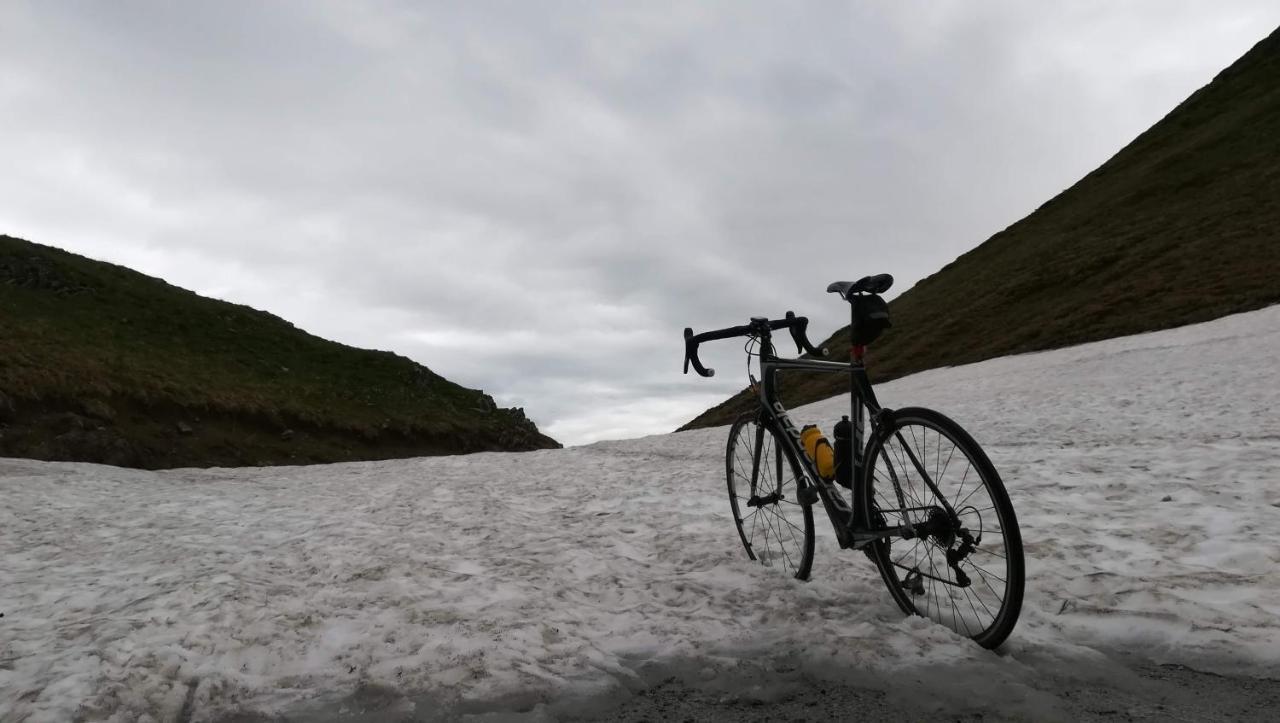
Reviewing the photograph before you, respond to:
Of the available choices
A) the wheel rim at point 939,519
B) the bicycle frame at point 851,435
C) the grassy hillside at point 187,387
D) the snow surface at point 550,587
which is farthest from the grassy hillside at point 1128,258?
the wheel rim at point 939,519

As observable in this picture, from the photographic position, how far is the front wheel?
3814 millimetres

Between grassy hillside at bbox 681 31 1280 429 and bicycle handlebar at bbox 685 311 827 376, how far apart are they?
2941 cm

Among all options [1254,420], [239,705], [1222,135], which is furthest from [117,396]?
[1222,135]

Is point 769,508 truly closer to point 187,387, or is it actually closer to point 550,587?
point 550,587

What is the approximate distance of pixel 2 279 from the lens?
4322cm

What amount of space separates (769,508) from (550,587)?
2247 millimetres

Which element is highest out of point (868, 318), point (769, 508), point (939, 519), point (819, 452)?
point (868, 318)

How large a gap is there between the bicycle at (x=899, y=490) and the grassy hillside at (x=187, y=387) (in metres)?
23.8

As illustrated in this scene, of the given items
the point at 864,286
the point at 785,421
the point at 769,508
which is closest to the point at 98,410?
the point at 769,508

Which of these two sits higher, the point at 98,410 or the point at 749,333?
the point at 98,410

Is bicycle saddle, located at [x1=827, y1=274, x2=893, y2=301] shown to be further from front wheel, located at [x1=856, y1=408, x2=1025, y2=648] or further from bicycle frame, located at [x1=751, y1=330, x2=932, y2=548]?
front wheel, located at [x1=856, y1=408, x2=1025, y2=648]

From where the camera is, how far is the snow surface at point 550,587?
13.2 feet

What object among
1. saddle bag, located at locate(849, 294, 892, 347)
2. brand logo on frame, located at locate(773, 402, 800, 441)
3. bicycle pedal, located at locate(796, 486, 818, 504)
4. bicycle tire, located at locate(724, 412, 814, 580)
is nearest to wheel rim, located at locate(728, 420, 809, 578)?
bicycle tire, located at locate(724, 412, 814, 580)

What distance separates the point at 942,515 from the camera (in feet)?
13.1
